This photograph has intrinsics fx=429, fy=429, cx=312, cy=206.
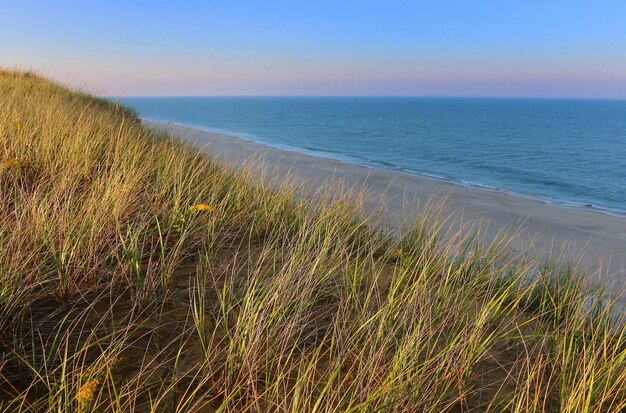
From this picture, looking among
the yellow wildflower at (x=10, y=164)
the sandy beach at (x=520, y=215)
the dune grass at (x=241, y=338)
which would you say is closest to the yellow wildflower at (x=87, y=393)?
the dune grass at (x=241, y=338)

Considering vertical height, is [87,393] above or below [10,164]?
below

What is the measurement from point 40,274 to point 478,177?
72.2 feet

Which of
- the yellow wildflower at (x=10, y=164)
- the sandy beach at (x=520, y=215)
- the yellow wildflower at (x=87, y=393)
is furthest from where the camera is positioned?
the sandy beach at (x=520, y=215)

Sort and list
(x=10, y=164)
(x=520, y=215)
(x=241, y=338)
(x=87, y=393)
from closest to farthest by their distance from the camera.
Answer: (x=87, y=393)
(x=241, y=338)
(x=10, y=164)
(x=520, y=215)

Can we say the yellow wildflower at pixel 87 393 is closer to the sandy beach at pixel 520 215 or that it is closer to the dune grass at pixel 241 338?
the dune grass at pixel 241 338

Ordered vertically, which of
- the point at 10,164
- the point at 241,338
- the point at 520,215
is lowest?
the point at 520,215

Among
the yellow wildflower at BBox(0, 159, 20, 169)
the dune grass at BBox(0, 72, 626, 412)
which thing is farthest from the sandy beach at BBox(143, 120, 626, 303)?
the dune grass at BBox(0, 72, 626, 412)

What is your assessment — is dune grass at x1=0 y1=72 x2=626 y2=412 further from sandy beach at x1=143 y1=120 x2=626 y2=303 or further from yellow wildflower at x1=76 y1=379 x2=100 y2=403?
sandy beach at x1=143 y1=120 x2=626 y2=303

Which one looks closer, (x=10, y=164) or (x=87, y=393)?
(x=87, y=393)

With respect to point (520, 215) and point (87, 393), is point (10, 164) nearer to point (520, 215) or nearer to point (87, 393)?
point (87, 393)

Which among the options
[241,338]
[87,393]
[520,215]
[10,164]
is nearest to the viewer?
[87,393]

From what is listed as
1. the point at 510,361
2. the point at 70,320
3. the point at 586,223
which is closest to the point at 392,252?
the point at 510,361

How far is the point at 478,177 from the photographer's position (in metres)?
21.8

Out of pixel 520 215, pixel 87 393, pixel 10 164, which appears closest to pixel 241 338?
pixel 87 393
